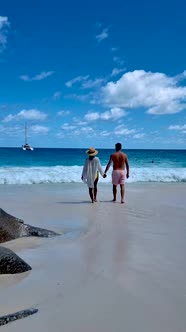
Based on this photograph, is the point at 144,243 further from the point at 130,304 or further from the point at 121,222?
the point at 130,304

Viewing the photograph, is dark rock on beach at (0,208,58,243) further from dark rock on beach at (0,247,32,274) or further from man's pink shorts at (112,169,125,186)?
man's pink shorts at (112,169,125,186)

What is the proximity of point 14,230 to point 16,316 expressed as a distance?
3.01 m

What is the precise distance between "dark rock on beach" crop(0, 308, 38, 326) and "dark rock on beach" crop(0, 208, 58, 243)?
8.89 feet

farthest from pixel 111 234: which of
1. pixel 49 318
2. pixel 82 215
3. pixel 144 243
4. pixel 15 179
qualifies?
pixel 15 179

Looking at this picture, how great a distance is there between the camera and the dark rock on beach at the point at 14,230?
570 centimetres

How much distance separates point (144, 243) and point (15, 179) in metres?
10.7

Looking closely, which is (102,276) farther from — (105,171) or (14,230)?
(105,171)

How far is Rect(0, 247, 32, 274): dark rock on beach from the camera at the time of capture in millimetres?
3990

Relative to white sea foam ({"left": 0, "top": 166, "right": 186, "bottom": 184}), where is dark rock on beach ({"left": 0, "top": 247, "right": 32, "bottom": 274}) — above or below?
below

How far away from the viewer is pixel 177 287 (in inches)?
144

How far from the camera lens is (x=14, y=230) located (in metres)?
5.88

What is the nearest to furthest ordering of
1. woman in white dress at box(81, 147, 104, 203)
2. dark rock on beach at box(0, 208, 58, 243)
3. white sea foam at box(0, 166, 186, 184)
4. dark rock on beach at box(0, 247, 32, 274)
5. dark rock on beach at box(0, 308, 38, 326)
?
dark rock on beach at box(0, 308, 38, 326) → dark rock on beach at box(0, 247, 32, 274) → dark rock on beach at box(0, 208, 58, 243) → woman in white dress at box(81, 147, 104, 203) → white sea foam at box(0, 166, 186, 184)

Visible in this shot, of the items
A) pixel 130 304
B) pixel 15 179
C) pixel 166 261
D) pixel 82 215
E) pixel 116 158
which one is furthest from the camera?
pixel 15 179

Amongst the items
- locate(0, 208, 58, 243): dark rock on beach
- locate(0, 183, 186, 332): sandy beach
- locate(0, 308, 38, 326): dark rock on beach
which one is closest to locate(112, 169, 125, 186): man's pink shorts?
locate(0, 183, 186, 332): sandy beach
